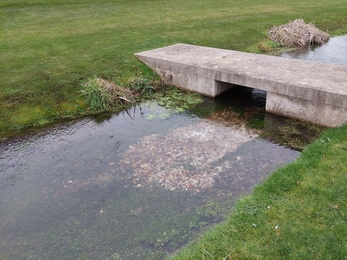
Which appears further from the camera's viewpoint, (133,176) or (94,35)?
(94,35)

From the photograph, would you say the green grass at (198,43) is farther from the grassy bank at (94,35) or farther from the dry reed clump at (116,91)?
the dry reed clump at (116,91)

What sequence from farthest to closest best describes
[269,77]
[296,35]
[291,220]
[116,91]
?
[296,35] → [116,91] → [269,77] → [291,220]

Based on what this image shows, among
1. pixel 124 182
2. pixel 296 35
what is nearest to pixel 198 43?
pixel 296 35

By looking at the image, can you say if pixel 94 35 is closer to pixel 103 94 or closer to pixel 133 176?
pixel 103 94

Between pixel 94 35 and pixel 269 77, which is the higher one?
pixel 94 35

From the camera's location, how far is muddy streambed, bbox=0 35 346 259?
17.0 ft

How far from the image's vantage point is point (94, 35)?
15438 millimetres

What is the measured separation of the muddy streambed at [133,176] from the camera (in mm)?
5191

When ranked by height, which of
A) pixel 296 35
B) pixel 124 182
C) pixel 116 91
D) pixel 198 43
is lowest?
pixel 124 182

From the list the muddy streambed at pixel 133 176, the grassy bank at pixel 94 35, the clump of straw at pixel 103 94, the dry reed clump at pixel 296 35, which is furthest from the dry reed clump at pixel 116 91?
the dry reed clump at pixel 296 35

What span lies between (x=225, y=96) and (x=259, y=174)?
443 cm

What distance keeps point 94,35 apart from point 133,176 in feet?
35.7

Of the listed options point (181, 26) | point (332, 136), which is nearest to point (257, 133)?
point (332, 136)

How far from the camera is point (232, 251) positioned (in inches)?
174
